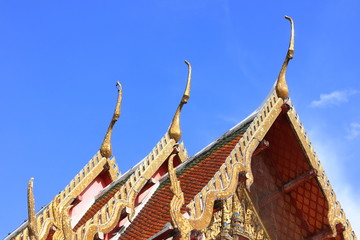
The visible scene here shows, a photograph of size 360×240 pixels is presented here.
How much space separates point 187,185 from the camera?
361 inches

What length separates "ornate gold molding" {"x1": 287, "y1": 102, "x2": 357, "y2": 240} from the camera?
29.7 feet

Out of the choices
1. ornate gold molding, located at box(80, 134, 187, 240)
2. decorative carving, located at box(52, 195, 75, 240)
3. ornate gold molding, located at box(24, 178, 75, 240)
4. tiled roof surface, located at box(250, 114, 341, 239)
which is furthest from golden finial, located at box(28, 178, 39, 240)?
tiled roof surface, located at box(250, 114, 341, 239)

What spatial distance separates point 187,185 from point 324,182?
1424mm

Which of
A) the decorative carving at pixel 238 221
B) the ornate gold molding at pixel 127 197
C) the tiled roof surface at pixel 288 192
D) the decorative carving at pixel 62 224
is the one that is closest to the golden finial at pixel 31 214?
the decorative carving at pixel 62 224

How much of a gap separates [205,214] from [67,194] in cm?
291

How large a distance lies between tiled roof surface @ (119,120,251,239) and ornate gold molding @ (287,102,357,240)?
0.57 metres

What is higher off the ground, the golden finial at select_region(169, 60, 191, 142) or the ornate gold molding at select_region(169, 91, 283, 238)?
the golden finial at select_region(169, 60, 191, 142)

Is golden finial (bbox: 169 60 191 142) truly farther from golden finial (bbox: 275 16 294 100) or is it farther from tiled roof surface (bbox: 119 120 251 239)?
golden finial (bbox: 275 16 294 100)

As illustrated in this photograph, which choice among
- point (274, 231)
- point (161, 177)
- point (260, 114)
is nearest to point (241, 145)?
point (260, 114)

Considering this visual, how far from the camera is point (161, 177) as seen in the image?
10406mm

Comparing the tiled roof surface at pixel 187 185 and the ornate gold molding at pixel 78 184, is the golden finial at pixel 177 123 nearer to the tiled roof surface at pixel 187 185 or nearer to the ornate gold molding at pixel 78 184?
the tiled roof surface at pixel 187 185

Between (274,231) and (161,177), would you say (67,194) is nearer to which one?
(161,177)

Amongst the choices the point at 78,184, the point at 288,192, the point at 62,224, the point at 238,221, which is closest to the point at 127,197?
the point at 238,221

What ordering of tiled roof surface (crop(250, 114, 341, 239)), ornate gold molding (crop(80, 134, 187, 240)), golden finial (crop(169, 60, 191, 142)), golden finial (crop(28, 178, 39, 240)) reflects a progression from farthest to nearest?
1. golden finial (crop(169, 60, 191, 142))
2. tiled roof surface (crop(250, 114, 341, 239))
3. ornate gold molding (crop(80, 134, 187, 240))
4. golden finial (crop(28, 178, 39, 240))
